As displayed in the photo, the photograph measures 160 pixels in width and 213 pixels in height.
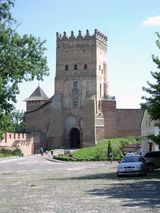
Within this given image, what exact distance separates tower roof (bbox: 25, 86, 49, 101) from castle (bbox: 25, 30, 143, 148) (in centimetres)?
1007

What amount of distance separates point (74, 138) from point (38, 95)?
16.2 meters

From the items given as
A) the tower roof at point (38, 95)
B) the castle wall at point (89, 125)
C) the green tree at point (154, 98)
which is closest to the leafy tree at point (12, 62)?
the green tree at point (154, 98)

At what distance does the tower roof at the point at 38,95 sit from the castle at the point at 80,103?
10070 millimetres

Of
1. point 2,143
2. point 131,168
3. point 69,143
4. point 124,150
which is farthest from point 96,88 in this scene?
point 131,168

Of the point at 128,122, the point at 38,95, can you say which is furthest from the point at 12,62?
the point at 38,95

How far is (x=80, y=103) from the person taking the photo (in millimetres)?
91750

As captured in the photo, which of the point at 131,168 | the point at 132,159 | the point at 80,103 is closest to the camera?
the point at 131,168

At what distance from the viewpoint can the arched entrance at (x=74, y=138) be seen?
9300 centimetres

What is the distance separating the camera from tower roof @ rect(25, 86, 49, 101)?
340ft

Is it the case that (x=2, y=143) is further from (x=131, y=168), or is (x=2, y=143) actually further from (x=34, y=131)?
(x=131, y=168)

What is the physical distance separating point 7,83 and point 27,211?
13.5m

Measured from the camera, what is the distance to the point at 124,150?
58188 mm

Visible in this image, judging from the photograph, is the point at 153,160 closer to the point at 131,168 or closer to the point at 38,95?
the point at 131,168

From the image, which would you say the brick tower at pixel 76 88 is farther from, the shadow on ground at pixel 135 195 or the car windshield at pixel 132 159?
the shadow on ground at pixel 135 195
